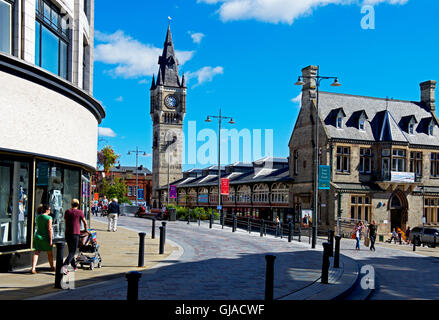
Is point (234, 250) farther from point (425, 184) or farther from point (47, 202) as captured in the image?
point (425, 184)

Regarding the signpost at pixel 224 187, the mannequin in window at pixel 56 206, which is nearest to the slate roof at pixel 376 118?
the signpost at pixel 224 187

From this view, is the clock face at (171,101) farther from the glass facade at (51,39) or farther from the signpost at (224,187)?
the glass facade at (51,39)

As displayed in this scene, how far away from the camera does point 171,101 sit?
120 m

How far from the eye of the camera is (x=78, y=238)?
36.9 feet

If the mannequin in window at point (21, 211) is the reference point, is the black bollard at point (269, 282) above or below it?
below

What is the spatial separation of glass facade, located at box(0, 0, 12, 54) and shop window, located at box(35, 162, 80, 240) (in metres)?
3.05

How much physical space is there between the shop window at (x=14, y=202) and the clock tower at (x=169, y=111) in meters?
101

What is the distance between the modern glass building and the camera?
1149cm

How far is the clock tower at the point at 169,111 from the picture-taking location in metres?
116

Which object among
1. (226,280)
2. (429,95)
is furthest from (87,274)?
(429,95)

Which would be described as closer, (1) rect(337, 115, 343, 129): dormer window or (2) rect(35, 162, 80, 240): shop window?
(2) rect(35, 162, 80, 240): shop window

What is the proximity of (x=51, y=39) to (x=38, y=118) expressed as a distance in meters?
2.92

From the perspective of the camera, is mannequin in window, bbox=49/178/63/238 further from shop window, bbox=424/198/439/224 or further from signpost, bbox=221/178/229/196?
shop window, bbox=424/198/439/224

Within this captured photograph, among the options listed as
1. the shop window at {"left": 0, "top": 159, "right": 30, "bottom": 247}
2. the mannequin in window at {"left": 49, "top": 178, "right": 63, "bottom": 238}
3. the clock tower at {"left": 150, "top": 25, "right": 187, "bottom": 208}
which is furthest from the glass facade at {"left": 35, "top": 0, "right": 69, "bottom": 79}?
the clock tower at {"left": 150, "top": 25, "right": 187, "bottom": 208}
